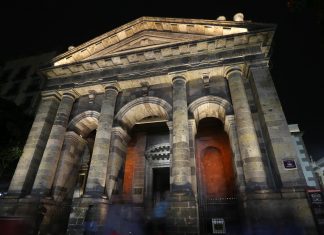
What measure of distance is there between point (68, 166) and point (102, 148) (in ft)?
10.6

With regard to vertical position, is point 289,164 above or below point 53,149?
below

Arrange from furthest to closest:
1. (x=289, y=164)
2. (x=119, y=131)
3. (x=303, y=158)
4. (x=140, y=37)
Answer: (x=303, y=158) → (x=140, y=37) → (x=119, y=131) → (x=289, y=164)

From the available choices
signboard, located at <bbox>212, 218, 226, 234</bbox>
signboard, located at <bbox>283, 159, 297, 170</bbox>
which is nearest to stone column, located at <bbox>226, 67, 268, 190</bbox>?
signboard, located at <bbox>283, 159, 297, 170</bbox>

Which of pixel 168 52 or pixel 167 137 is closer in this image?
pixel 168 52

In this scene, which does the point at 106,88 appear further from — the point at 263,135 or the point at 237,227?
the point at 237,227

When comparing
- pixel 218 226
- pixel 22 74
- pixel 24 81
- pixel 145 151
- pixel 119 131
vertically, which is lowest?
pixel 218 226

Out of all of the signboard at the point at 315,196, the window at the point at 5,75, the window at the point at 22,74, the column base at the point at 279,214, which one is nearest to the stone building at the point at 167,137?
the column base at the point at 279,214

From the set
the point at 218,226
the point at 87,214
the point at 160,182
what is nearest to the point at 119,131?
the point at 87,214

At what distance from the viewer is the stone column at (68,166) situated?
12867 millimetres

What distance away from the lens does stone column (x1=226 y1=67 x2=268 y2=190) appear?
31.3 feet

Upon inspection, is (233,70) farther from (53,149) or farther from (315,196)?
(53,149)

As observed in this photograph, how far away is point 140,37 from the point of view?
1602cm

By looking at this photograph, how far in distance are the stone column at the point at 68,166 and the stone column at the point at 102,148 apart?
264cm

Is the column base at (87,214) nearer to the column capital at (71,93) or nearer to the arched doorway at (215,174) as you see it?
the arched doorway at (215,174)
